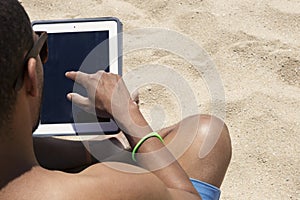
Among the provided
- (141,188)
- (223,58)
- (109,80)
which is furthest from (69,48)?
(223,58)

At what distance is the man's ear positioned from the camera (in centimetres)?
83

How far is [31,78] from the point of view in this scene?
0.83 m

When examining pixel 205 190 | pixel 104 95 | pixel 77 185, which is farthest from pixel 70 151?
pixel 77 185

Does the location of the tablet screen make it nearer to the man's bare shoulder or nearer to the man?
the man

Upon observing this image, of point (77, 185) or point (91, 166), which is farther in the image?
point (91, 166)

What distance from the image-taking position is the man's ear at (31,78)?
830 mm

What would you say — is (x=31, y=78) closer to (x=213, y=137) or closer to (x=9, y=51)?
(x=9, y=51)

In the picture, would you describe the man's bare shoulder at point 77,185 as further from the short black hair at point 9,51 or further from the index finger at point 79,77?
the index finger at point 79,77

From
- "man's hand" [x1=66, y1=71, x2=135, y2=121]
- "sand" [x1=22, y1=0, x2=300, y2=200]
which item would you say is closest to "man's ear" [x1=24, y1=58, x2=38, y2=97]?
"man's hand" [x1=66, y1=71, x2=135, y2=121]

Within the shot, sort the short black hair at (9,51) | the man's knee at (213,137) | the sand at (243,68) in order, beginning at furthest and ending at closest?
the sand at (243,68), the man's knee at (213,137), the short black hair at (9,51)

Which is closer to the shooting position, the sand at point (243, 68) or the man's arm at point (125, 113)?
the man's arm at point (125, 113)

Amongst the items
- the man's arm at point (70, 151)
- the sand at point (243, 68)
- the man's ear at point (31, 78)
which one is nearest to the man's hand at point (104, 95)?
the man's arm at point (70, 151)

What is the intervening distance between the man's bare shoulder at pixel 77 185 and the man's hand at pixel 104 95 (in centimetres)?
27

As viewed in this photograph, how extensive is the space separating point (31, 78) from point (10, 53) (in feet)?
0.16
